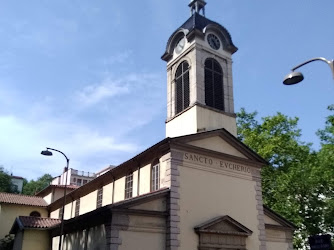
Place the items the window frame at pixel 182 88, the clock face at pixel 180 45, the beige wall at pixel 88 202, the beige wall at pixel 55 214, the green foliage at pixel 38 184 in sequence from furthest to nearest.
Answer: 1. the green foliage at pixel 38 184
2. the beige wall at pixel 55 214
3. the beige wall at pixel 88 202
4. the clock face at pixel 180 45
5. the window frame at pixel 182 88

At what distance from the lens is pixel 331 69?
392 inches

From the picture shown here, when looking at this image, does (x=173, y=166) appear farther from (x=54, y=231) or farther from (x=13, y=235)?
(x=13, y=235)

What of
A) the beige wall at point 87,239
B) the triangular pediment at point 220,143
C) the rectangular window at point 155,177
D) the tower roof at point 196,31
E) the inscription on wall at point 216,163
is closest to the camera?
the beige wall at point 87,239

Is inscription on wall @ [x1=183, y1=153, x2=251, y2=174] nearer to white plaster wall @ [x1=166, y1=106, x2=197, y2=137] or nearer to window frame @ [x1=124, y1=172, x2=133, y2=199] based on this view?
white plaster wall @ [x1=166, y1=106, x2=197, y2=137]

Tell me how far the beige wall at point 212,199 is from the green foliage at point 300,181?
308 inches

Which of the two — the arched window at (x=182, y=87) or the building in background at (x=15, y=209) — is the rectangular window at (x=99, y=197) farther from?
the building in background at (x=15, y=209)

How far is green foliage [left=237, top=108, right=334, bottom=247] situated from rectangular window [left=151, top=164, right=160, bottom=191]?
1239cm


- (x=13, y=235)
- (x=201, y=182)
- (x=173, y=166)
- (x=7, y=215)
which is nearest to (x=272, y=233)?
(x=201, y=182)

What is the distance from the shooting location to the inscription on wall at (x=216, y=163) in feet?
61.1

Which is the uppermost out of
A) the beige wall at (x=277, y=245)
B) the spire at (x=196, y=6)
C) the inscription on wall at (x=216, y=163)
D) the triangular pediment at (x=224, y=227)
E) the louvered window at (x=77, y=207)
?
the spire at (x=196, y=6)

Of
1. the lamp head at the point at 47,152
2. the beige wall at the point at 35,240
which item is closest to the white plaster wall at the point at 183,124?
the lamp head at the point at 47,152

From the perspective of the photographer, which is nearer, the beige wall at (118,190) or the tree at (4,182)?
the beige wall at (118,190)

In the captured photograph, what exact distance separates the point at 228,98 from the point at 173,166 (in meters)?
7.55

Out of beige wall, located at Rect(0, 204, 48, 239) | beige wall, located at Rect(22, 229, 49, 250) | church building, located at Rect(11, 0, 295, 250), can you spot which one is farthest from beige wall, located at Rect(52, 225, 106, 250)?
beige wall, located at Rect(0, 204, 48, 239)
